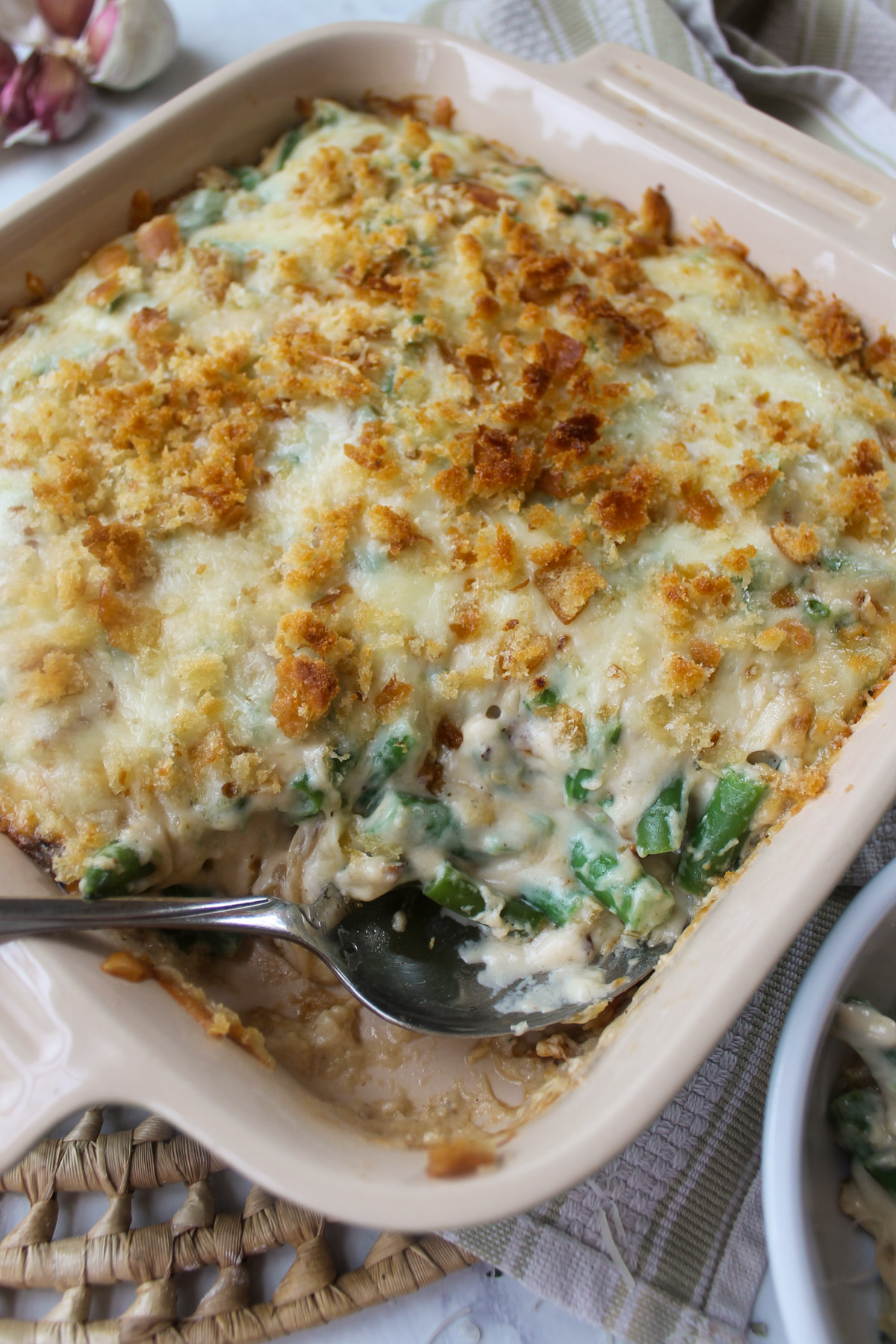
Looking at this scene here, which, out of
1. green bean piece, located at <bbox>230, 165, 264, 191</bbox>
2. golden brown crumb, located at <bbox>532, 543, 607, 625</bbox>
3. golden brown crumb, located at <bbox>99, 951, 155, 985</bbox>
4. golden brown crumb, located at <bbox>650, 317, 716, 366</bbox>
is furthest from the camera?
green bean piece, located at <bbox>230, 165, 264, 191</bbox>

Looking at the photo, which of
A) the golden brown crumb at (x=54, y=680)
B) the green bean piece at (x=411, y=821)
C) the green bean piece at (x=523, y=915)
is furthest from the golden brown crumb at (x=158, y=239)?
the green bean piece at (x=523, y=915)

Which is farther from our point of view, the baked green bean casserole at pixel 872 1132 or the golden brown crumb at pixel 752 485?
the golden brown crumb at pixel 752 485

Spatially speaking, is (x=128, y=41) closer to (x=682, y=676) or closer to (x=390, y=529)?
(x=390, y=529)

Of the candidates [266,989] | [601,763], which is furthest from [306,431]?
[266,989]

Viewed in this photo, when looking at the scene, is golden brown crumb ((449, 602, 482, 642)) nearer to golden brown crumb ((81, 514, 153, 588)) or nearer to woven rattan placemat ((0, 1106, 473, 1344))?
golden brown crumb ((81, 514, 153, 588))

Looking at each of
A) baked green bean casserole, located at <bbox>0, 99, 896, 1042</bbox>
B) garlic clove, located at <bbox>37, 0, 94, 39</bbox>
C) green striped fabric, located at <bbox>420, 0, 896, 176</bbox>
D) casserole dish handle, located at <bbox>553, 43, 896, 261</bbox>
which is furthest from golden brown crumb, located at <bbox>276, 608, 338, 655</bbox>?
garlic clove, located at <bbox>37, 0, 94, 39</bbox>

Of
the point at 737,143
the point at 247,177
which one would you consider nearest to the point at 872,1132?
the point at 737,143

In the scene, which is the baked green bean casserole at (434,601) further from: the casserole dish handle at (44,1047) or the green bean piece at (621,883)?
the casserole dish handle at (44,1047)
